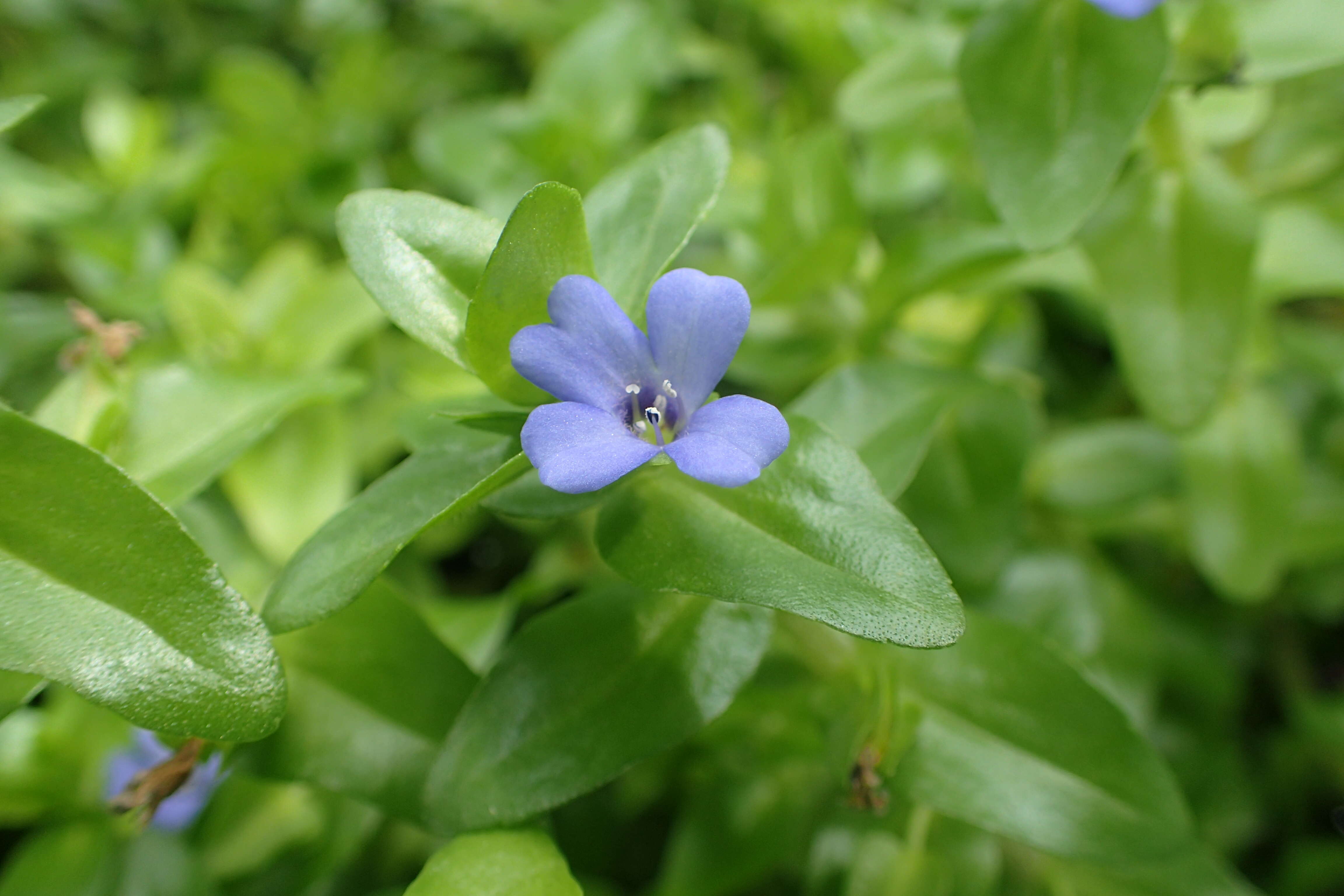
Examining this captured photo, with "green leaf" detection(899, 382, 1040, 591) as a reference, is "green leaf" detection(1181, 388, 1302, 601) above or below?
below

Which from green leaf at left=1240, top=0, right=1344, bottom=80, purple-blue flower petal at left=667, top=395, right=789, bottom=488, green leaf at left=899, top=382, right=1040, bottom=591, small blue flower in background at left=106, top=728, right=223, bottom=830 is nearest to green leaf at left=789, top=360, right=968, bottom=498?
green leaf at left=899, top=382, right=1040, bottom=591

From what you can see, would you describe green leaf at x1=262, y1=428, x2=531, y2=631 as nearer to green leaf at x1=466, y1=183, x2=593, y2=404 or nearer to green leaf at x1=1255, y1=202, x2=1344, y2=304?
green leaf at x1=466, y1=183, x2=593, y2=404

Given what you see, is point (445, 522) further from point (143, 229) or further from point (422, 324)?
point (143, 229)

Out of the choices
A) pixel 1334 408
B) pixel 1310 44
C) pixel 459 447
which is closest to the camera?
pixel 459 447

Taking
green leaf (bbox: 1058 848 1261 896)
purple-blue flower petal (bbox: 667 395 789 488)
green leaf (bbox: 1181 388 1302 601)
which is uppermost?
purple-blue flower petal (bbox: 667 395 789 488)

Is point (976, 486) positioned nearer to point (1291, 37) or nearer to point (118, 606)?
point (1291, 37)

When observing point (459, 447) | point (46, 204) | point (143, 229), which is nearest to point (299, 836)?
point (459, 447)
